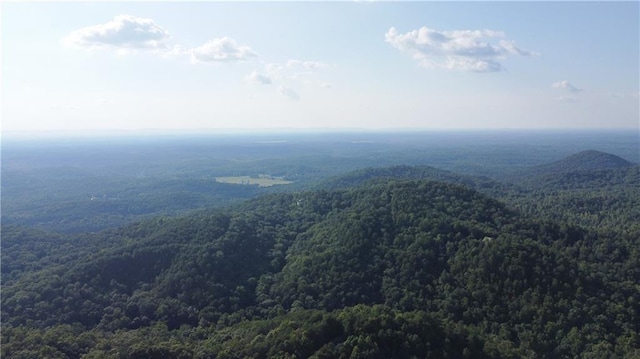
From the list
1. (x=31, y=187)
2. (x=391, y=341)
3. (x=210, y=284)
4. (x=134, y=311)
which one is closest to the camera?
(x=391, y=341)

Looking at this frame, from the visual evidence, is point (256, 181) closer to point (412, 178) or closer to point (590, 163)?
point (412, 178)

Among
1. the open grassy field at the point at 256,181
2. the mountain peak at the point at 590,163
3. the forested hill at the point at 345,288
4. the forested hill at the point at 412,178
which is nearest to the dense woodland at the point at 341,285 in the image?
the forested hill at the point at 345,288

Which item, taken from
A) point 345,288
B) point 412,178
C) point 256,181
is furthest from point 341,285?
point 256,181

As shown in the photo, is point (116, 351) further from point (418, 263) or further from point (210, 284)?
point (418, 263)

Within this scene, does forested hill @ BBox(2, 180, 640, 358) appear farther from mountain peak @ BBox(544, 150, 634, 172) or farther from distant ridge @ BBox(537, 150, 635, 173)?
mountain peak @ BBox(544, 150, 634, 172)

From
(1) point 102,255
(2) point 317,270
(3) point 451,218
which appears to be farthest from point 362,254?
(1) point 102,255

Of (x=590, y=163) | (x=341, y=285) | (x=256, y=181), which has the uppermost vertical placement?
(x=590, y=163)
